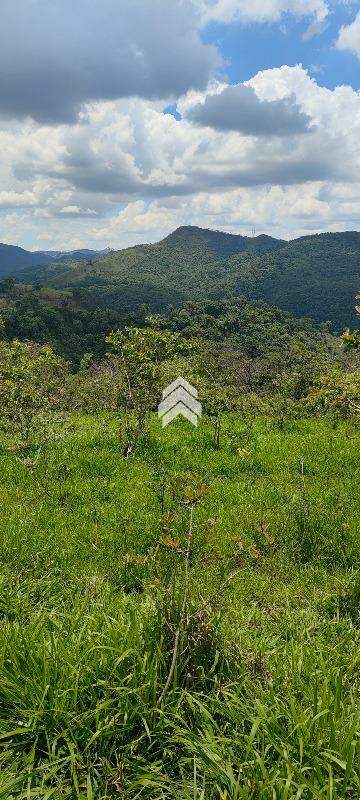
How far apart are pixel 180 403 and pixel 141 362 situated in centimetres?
205

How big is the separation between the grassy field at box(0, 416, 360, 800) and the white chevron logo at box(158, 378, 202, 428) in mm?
4826

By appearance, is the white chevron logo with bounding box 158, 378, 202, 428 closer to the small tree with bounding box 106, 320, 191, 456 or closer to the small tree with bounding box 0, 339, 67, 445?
the small tree with bounding box 106, 320, 191, 456

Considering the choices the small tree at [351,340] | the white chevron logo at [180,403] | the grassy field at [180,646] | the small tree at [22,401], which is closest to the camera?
the grassy field at [180,646]

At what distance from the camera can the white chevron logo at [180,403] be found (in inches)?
509

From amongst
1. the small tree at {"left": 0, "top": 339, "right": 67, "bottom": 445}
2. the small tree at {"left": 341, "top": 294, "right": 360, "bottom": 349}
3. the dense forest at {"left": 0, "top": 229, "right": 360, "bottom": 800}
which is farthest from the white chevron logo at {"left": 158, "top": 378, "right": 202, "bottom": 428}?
the small tree at {"left": 341, "top": 294, "right": 360, "bottom": 349}

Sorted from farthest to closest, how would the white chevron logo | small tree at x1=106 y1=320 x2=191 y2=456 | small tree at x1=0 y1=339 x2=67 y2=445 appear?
1. the white chevron logo
2. small tree at x1=106 y1=320 x2=191 y2=456
3. small tree at x1=0 y1=339 x2=67 y2=445

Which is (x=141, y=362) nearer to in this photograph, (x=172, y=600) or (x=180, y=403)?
(x=180, y=403)

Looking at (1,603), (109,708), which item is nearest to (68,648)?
(109,708)

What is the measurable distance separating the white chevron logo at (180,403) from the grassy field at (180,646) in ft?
15.8

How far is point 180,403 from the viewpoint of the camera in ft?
44.4

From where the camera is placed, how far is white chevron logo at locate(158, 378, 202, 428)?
12.9 metres

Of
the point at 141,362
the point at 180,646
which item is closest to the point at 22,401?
the point at 141,362

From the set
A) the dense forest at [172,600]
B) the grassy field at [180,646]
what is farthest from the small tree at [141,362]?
the grassy field at [180,646]

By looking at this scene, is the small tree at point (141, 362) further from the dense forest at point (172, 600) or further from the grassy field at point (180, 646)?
the grassy field at point (180, 646)
